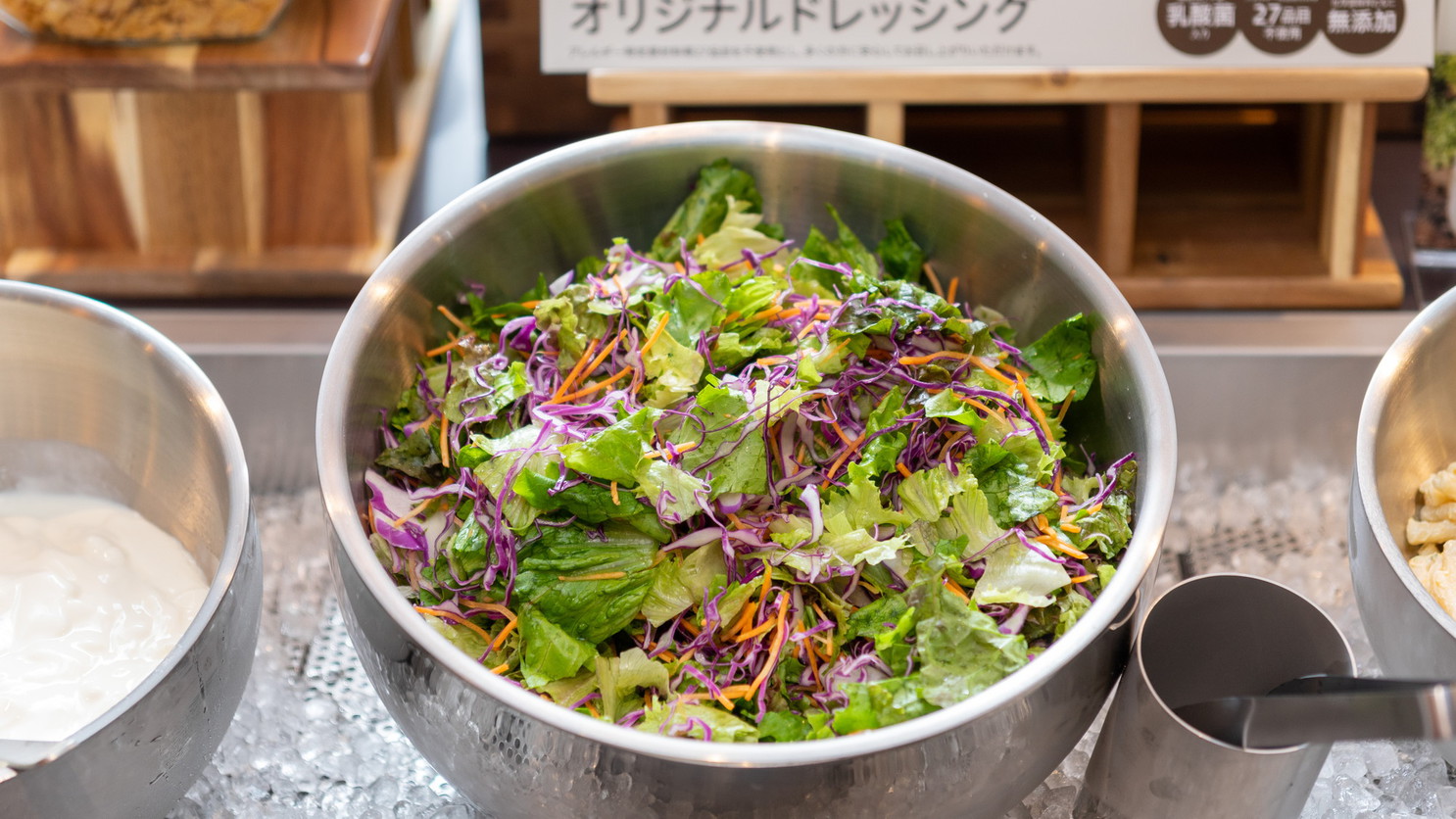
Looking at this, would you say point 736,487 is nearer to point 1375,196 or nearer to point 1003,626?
point 1003,626

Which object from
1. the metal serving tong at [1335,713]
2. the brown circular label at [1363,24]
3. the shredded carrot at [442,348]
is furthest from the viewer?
the brown circular label at [1363,24]

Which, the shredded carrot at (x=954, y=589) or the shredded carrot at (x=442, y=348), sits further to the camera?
the shredded carrot at (x=442, y=348)

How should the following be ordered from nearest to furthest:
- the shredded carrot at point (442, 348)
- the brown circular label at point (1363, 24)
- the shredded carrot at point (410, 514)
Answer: the shredded carrot at point (410, 514) < the shredded carrot at point (442, 348) < the brown circular label at point (1363, 24)

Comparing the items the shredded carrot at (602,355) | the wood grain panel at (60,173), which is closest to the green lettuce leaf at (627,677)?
the shredded carrot at (602,355)

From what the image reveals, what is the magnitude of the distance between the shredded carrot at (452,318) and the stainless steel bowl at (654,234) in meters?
0.01

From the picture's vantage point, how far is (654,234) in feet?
3.82

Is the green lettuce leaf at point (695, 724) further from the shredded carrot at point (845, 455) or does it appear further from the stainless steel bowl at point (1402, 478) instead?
the stainless steel bowl at point (1402, 478)

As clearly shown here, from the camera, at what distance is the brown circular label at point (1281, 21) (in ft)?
3.87

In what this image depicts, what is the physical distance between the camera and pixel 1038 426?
3.10ft

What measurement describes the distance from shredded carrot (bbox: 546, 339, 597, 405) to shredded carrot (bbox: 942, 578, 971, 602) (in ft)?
0.98

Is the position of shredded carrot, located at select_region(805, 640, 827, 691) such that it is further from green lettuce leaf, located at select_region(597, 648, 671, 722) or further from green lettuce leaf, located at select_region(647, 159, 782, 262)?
green lettuce leaf, located at select_region(647, 159, 782, 262)

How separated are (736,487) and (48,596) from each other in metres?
0.49

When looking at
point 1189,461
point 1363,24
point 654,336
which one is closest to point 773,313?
point 654,336

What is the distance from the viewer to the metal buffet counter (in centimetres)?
108
